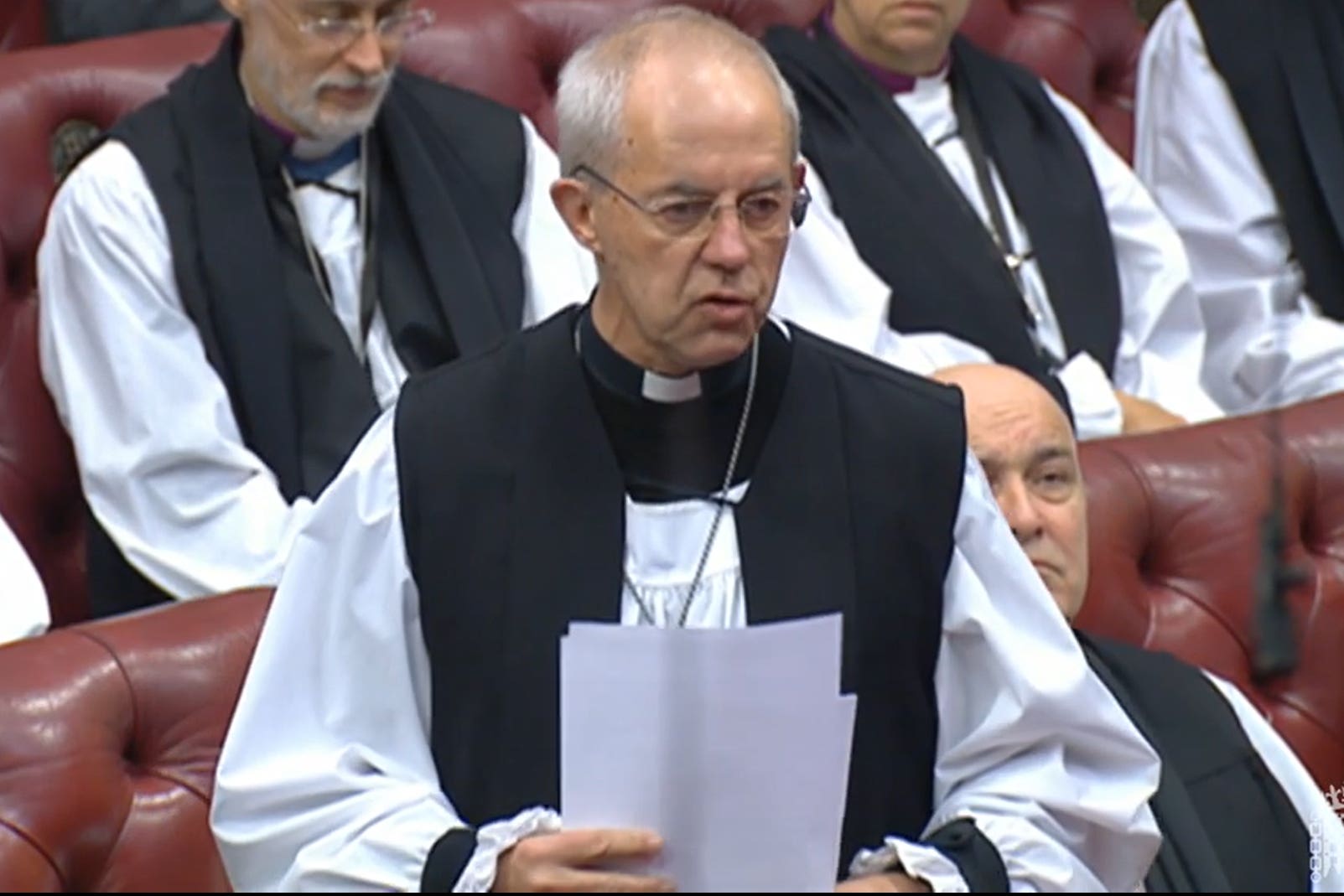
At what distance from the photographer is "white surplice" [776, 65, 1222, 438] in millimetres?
3350

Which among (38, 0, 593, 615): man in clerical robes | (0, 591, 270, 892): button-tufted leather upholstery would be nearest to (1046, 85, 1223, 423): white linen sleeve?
(38, 0, 593, 615): man in clerical robes

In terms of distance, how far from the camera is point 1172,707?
261 cm

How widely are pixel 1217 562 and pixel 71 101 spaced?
1.33 metres

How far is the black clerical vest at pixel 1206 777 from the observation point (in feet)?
8.18

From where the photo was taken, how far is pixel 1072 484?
2627mm

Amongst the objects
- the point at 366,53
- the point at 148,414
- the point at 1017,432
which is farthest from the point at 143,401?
the point at 1017,432

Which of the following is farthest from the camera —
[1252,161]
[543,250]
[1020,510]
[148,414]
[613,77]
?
[1252,161]

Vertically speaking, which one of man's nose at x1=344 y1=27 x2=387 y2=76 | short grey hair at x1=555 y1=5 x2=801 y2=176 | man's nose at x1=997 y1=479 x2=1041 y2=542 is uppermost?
short grey hair at x1=555 y1=5 x2=801 y2=176

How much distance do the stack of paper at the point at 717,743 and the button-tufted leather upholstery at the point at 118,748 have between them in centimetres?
53

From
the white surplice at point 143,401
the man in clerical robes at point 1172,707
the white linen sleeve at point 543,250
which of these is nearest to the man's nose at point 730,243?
the man in clerical robes at point 1172,707

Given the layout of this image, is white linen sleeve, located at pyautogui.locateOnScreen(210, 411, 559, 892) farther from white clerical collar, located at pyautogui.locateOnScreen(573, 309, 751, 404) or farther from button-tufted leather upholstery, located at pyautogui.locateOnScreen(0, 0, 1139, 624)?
button-tufted leather upholstery, located at pyautogui.locateOnScreen(0, 0, 1139, 624)

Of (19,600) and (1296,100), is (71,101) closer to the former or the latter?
(19,600)

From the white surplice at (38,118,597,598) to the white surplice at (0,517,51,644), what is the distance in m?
0.23

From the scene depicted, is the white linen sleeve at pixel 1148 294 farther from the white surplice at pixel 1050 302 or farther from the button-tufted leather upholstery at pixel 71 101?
the button-tufted leather upholstery at pixel 71 101
